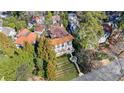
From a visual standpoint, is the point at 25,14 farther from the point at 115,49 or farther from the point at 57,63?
the point at 115,49

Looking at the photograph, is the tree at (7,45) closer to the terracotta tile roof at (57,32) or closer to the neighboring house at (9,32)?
the neighboring house at (9,32)

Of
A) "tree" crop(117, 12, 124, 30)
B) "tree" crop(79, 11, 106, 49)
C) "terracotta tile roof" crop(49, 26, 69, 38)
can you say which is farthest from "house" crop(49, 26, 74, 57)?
"tree" crop(117, 12, 124, 30)

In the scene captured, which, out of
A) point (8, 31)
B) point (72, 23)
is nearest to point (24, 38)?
point (8, 31)

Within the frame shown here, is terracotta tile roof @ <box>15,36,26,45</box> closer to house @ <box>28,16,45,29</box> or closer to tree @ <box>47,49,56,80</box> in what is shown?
house @ <box>28,16,45,29</box>

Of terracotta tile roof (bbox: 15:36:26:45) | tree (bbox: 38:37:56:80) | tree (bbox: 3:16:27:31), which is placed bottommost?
tree (bbox: 38:37:56:80)

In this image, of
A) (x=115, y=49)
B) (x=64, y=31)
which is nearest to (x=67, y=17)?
(x=64, y=31)

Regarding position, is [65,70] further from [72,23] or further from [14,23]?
[14,23]
